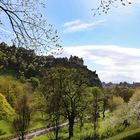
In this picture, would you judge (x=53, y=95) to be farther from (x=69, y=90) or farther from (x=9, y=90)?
(x=9, y=90)

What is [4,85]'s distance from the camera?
12862 cm

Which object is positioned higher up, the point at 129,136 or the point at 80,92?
the point at 80,92

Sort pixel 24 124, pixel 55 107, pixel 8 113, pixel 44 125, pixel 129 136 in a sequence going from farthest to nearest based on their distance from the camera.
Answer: pixel 44 125 → pixel 8 113 → pixel 24 124 → pixel 55 107 → pixel 129 136

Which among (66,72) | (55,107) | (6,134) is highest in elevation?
(66,72)

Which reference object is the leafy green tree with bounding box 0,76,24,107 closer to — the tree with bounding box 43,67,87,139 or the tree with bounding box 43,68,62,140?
the tree with bounding box 43,68,62,140

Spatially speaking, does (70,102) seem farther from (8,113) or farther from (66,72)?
(8,113)

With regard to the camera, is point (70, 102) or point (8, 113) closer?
point (70, 102)

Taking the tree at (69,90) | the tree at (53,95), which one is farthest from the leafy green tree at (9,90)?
the tree at (69,90)

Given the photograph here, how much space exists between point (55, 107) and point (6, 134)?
34850 millimetres

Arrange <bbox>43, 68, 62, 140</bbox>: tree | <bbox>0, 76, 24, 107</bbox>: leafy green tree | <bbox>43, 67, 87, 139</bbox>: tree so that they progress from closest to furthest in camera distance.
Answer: <bbox>43, 68, 62, 140</bbox>: tree → <bbox>43, 67, 87, 139</bbox>: tree → <bbox>0, 76, 24, 107</bbox>: leafy green tree

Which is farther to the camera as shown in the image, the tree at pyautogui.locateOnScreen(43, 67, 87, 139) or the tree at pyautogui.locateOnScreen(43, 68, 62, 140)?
the tree at pyautogui.locateOnScreen(43, 67, 87, 139)

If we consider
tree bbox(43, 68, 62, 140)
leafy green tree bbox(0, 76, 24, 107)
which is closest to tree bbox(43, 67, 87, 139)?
tree bbox(43, 68, 62, 140)

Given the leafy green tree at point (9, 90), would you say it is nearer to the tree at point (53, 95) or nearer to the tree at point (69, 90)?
the tree at point (53, 95)

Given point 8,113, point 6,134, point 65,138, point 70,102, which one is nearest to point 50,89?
point 70,102
